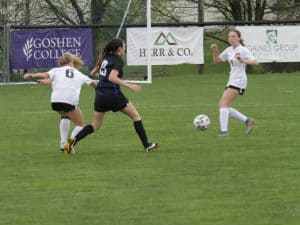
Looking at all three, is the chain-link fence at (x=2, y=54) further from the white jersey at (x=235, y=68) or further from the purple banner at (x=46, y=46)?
the white jersey at (x=235, y=68)

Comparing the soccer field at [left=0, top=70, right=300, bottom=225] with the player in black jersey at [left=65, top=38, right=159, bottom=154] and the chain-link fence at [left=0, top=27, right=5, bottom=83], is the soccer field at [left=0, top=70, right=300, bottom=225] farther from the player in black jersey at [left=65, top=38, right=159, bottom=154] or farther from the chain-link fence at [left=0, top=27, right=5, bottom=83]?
the chain-link fence at [left=0, top=27, right=5, bottom=83]

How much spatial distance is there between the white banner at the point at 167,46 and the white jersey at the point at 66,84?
1869cm

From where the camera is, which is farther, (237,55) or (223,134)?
(223,134)

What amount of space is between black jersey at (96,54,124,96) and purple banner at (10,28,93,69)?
61.8 feet

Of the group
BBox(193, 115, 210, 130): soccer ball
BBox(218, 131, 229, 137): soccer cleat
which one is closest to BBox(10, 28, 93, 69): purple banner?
BBox(193, 115, 210, 130): soccer ball

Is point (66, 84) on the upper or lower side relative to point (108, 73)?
lower

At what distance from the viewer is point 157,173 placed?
33.2 feet

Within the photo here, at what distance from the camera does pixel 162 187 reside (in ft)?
30.1

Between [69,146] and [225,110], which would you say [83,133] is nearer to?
[69,146]

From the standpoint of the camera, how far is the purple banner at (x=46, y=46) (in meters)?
30.6

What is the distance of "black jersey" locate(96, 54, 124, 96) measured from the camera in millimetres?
11750

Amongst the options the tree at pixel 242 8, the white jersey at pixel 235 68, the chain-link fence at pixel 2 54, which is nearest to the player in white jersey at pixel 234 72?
the white jersey at pixel 235 68

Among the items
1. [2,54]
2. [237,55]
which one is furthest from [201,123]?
[2,54]

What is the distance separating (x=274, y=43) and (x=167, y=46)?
4.03 metres
